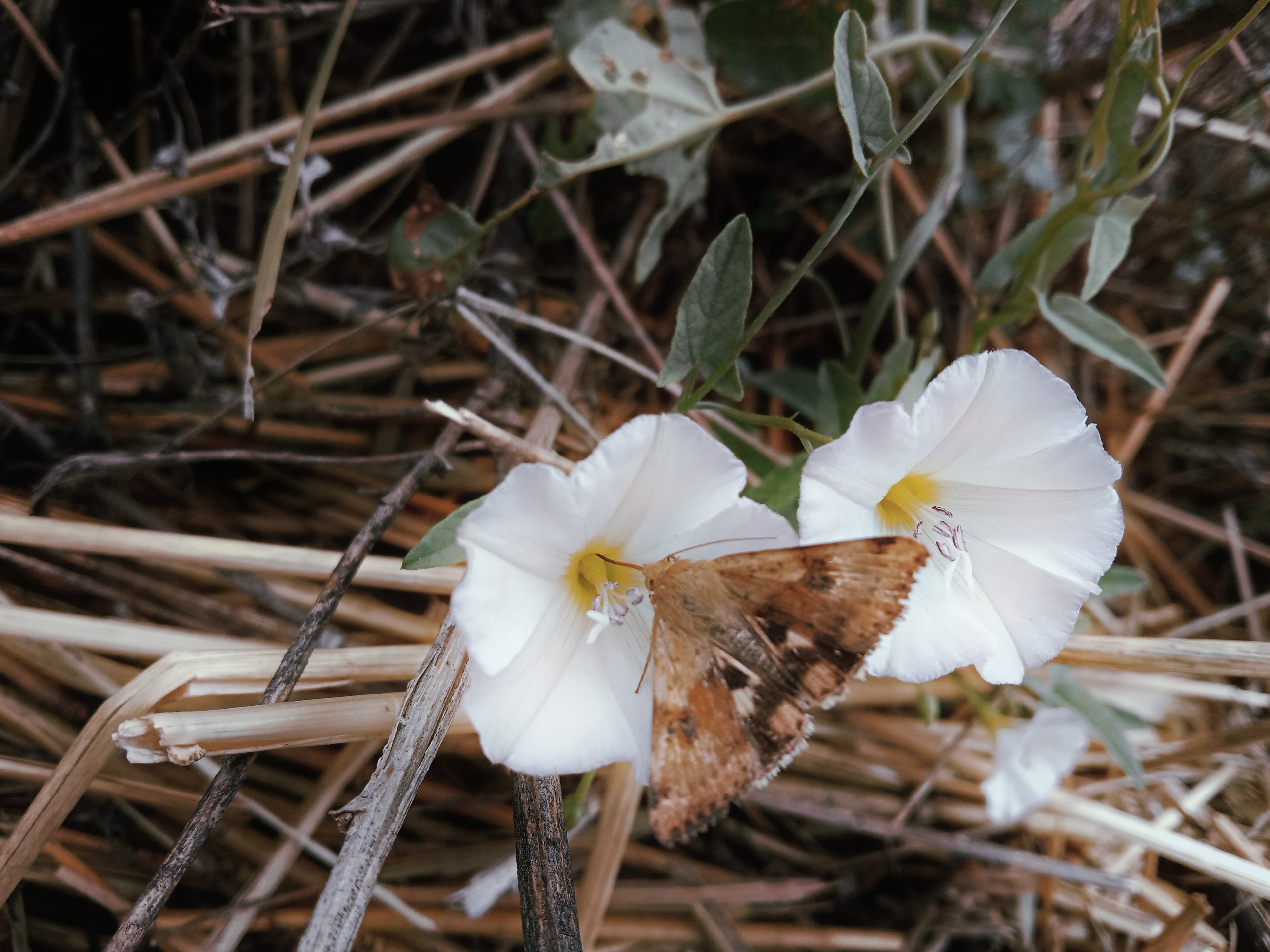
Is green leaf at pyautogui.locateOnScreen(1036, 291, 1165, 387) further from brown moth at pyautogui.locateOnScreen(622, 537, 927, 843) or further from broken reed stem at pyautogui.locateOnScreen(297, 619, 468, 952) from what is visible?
broken reed stem at pyautogui.locateOnScreen(297, 619, 468, 952)

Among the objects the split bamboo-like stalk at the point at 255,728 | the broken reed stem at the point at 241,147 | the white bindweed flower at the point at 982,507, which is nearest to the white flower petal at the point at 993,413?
the white bindweed flower at the point at 982,507

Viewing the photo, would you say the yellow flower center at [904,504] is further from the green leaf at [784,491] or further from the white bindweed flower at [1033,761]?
the white bindweed flower at [1033,761]

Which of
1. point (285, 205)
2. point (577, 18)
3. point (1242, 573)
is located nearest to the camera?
point (285, 205)

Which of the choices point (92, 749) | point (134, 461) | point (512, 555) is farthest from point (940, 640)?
point (134, 461)

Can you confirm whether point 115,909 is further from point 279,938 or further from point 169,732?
point 169,732

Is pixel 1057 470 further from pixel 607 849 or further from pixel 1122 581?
pixel 607 849

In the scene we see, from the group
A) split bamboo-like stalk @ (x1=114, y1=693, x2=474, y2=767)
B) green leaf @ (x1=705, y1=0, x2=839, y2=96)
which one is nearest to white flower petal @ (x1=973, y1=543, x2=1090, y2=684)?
split bamboo-like stalk @ (x1=114, y1=693, x2=474, y2=767)

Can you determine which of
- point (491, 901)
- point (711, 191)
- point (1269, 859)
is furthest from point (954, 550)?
point (1269, 859)

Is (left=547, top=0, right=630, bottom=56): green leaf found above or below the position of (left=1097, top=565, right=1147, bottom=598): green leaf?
above
